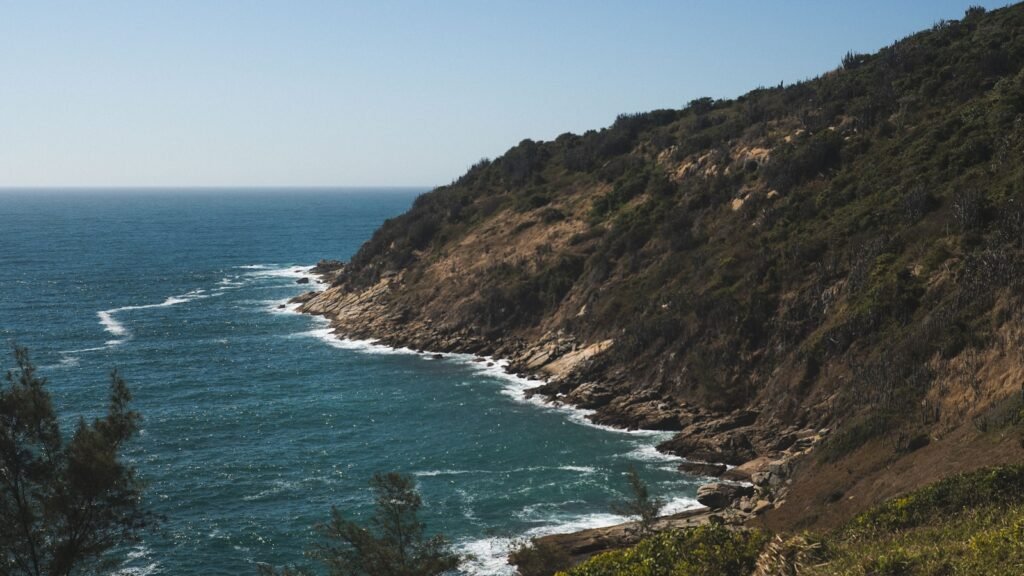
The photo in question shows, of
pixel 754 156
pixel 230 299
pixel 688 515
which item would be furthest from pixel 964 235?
pixel 230 299

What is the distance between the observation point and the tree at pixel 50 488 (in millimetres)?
24969

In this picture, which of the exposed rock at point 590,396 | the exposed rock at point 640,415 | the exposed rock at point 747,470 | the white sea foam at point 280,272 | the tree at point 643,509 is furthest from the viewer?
the white sea foam at point 280,272

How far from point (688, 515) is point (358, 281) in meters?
66.4

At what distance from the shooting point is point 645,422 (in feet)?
183

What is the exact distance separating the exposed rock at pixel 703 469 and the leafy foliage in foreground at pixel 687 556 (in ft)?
69.4

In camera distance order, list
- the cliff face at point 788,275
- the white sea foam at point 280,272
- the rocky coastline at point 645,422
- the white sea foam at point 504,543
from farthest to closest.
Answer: the white sea foam at point 280,272 < the cliff face at point 788,275 < the rocky coastline at point 645,422 < the white sea foam at point 504,543

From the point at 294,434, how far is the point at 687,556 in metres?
37.6

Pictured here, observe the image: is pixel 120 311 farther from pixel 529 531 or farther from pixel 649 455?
pixel 529 531

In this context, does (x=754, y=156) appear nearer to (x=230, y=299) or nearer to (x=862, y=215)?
(x=862, y=215)

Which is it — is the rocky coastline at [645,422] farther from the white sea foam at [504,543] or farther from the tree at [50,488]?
the tree at [50,488]

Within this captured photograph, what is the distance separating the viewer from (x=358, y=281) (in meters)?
101

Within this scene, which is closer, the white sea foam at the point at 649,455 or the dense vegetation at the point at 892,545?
the dense vegetation at the point at 892,545

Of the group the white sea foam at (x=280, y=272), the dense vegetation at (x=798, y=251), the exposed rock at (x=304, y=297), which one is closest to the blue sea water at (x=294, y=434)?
the exposed rock at (x=304, y=297)

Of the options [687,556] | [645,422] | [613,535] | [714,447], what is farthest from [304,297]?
[687,556]
